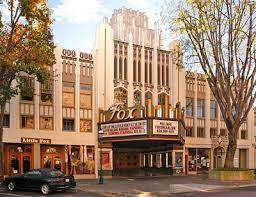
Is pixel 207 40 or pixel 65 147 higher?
pixel 207 40

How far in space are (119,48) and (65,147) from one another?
10635 mm

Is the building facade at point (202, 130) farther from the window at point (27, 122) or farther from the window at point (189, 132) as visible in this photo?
the window at point (27, 122)

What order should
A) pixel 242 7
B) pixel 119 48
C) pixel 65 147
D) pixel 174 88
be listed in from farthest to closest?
1. pixel 174 88
2. pixel 119 48
3. pixel 65 147
4. pixel 242 7

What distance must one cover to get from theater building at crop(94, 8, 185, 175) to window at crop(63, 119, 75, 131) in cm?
252

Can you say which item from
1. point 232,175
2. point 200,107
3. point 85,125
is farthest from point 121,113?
point 200,107

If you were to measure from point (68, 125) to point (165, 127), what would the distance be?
8851 millimetres

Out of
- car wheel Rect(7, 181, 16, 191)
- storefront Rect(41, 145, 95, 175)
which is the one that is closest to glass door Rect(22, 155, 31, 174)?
storefront Rect(41, 145, 95, 175)

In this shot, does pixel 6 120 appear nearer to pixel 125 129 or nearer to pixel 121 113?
pixel 121 113

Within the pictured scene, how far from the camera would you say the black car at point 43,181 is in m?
25.9

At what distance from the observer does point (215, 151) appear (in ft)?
169

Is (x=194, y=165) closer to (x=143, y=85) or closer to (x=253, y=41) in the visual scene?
(x=143, y=85)

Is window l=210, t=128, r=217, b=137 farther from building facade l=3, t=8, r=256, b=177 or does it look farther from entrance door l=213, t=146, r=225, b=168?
entrance door l=213, t=146, r=225, b=168

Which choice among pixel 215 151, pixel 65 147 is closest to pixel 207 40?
pixel 65 147

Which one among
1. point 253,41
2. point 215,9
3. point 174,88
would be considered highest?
point 215,9
